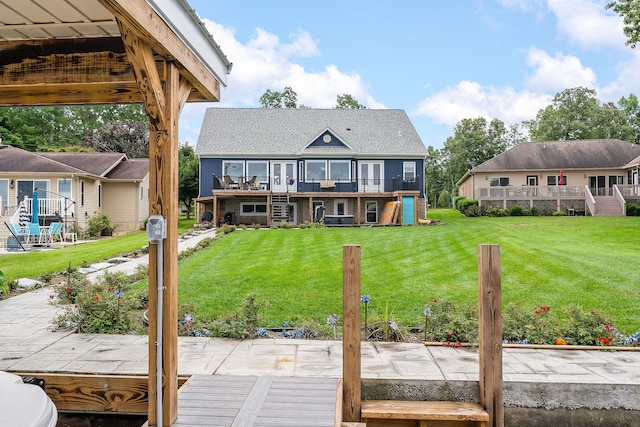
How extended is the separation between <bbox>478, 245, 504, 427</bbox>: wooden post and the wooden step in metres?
0.11

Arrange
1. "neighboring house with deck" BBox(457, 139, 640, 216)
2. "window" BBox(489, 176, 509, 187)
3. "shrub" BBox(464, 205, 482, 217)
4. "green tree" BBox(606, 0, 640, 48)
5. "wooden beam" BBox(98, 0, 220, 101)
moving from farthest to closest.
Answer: "window" BBox(489, 176, 509, 187) < "shrub" BBox(464, 205, 482, 217) < "neighboring house with deck" BBox(457, 139, 640, 216) < "green tree" BBox(606, 0, 640, 48) < "wooden beam" BBox(98, 0, 220, 101)

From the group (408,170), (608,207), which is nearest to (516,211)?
(608,207)

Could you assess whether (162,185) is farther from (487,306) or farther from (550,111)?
(550,111)

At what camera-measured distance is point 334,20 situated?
1784cm

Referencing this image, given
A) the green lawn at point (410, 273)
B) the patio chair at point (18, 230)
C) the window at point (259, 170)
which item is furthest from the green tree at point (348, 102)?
the patio chair at point (18, 230)

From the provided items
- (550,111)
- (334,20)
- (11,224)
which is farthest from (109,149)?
(550,111)

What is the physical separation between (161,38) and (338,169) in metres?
20.8

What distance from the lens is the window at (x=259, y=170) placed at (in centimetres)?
2350

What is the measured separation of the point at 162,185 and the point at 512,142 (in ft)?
149

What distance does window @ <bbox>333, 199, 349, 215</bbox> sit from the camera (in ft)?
76.8

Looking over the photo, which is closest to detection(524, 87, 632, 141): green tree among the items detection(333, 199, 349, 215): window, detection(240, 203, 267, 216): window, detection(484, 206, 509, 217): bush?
detection(484, 206, 509, 217): bush

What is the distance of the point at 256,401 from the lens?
11.0ft

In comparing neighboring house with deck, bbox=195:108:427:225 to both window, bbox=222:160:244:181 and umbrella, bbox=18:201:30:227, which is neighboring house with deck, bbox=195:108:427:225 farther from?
umbrella, bbox=18:201:30:227

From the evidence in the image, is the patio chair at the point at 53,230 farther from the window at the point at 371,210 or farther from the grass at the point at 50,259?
the window at the point at 371,210
